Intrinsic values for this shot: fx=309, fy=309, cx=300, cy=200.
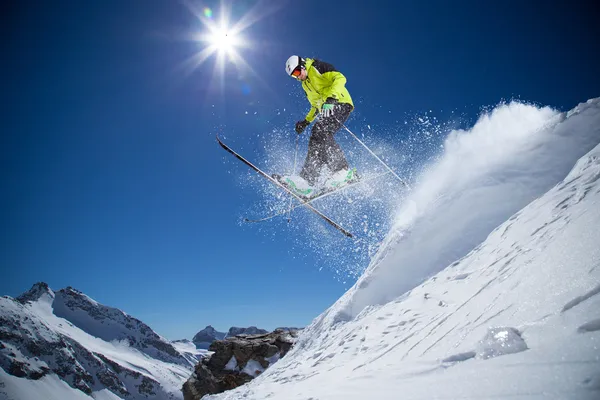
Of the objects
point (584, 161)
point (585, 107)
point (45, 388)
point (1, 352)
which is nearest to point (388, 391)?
point (584, 161)

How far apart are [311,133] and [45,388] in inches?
7736

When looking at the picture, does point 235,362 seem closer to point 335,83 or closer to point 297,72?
point 297,72

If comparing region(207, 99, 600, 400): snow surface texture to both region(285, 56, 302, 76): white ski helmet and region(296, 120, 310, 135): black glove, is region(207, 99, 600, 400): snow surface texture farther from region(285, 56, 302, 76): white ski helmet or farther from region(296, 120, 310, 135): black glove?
region(285, 56, 302, 76): white ski helmet

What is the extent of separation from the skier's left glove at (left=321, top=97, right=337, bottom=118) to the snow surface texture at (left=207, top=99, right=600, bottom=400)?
3.96 metres

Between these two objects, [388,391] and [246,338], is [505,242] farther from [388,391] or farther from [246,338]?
[246,338]

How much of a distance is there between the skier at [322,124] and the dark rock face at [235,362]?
1638cm

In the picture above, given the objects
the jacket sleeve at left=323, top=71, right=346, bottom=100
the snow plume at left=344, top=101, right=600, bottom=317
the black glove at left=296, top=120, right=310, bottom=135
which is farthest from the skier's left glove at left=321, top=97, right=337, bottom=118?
the snow plume at left=344, top=101, right=600, bottom=317

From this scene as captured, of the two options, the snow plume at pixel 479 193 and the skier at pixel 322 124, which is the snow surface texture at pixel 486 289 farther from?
the skier at pixel 322 124

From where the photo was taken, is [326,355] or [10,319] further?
[10,319]

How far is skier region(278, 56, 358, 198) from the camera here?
8.45 meters

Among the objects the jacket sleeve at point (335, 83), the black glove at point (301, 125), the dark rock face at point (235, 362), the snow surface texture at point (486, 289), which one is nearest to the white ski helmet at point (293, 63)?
the jacket sleeve at point (335, 83)

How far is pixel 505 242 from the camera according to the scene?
18.0ft

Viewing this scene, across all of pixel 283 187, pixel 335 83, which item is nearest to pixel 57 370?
pixel 283 187

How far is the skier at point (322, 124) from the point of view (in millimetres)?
8445
